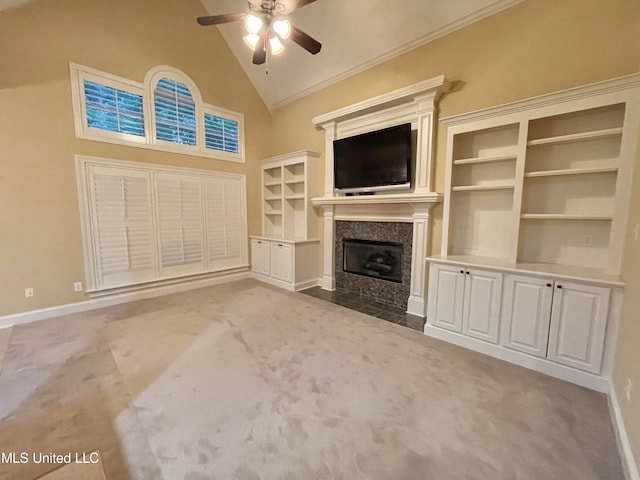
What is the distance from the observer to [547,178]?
267 cm

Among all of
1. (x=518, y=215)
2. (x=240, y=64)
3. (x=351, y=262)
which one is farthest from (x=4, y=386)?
(x=240, y=64)

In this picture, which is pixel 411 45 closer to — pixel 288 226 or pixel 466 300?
pixel 466 300

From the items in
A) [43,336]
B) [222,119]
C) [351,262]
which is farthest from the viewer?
[222,119]

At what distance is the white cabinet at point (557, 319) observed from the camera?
2.09 metres

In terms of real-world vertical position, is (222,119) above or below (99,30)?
below

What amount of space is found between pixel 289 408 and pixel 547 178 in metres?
3.15

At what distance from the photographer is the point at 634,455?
4.51ft

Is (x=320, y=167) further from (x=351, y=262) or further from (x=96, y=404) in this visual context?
(x=96, y=404)

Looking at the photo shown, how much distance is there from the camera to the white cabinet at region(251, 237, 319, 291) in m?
4.61

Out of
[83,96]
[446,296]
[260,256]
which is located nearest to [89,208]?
[83,96]

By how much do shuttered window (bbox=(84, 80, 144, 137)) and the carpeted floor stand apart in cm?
274

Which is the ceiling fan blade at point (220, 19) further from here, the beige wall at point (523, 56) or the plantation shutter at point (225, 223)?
the plantation shutter at point (225, 223)

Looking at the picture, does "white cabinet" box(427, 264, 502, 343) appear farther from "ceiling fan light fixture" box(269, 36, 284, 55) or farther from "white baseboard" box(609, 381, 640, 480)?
"ceiling fan light fixture" box(269, 36, 284, 55)

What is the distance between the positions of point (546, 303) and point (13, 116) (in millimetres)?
5832
